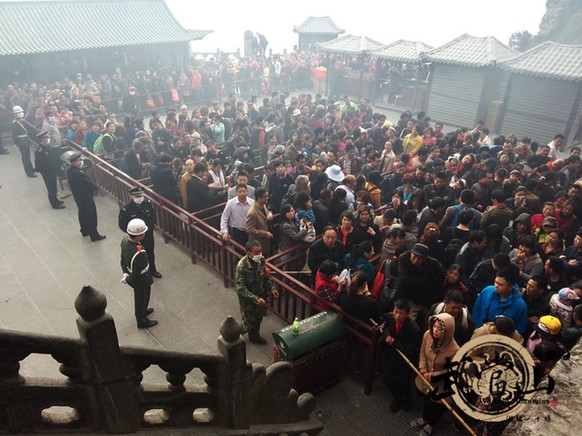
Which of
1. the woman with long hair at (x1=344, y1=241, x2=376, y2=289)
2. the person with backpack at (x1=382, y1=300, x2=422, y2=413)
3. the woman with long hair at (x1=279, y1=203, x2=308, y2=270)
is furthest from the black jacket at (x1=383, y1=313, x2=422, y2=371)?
the woman with long hair at (x1=279, y1=203, x2=308, y2=270)

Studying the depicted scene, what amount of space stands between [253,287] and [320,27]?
98.5ft

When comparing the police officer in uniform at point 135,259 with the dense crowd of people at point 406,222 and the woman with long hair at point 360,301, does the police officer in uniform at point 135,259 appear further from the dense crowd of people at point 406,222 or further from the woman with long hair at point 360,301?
the woman with long hair at point 360,301

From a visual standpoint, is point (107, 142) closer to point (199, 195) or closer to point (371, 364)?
point (199, 195)

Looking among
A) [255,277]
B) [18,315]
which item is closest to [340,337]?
[255,277]

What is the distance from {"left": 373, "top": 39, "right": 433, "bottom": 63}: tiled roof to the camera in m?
22.1

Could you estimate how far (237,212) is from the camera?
865 centimetres

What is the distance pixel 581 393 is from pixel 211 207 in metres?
8.15

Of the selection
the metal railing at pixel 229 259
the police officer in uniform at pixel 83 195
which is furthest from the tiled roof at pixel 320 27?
the police officer in uniform at pixel 83 195

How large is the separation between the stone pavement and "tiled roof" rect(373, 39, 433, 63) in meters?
16.8

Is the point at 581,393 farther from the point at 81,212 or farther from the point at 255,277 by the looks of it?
the point at 81,212

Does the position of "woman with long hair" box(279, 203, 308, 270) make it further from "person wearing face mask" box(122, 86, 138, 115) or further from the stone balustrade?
"person wearing face mask" box(122, 86, 138, 115)

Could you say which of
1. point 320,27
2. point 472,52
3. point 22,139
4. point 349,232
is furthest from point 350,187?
point 320,27

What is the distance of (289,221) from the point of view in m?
8.29

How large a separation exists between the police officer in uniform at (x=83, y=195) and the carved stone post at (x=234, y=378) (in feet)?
23.8
